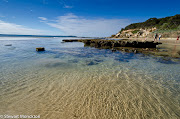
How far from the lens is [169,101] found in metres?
3.48

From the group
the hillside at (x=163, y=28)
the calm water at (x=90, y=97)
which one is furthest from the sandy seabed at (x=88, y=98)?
the hillside at (x=163, y=28)

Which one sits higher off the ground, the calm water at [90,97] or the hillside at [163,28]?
the hillside at [163,28]

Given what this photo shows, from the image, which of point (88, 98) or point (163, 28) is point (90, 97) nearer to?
point (88, 98)

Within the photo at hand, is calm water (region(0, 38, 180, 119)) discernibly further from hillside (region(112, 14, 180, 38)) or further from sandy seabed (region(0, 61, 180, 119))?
hillside (region(112, 14, 180, 38))

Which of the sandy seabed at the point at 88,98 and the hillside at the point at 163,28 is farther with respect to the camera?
the hillside at the point at 163,28

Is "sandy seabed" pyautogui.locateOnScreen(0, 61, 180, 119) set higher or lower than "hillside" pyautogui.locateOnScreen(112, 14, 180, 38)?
lower

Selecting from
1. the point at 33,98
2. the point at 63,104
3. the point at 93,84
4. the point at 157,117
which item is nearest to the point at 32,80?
the point at 33,98

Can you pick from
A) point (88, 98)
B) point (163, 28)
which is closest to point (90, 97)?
point (88, 98)

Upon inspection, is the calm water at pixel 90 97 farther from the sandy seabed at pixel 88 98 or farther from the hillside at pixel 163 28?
the hillside at pixel 163 28

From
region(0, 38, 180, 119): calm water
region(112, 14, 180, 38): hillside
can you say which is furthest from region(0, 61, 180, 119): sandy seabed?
region(112, 14, 180, 38): hillside

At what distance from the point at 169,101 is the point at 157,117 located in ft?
4.46

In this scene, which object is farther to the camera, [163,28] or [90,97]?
[163,28]

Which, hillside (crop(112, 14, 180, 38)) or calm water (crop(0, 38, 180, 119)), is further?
hillside (crop(112, 14, 180, 38))

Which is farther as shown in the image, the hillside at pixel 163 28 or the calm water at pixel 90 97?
the hillside at pixel 163 28
